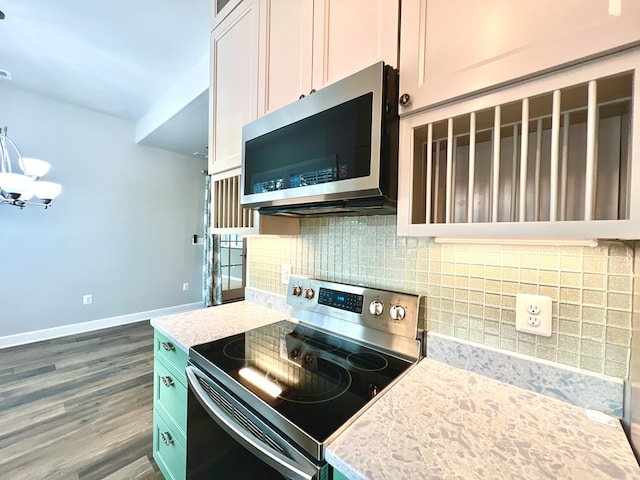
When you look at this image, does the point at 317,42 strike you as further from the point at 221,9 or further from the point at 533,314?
the point at 533,314

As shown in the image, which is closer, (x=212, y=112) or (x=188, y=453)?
(x=188, y=453)

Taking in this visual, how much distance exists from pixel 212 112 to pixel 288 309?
119 cm

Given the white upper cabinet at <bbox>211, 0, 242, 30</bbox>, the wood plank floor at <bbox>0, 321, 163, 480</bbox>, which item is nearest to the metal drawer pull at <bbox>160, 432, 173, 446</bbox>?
the wood plank floor at <bbox>0, 321, 163, 480</bbox>

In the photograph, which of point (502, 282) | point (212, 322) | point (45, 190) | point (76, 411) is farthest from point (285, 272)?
point (45, 190)

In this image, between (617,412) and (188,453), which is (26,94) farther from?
(617,412)

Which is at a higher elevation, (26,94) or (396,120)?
(26,94)

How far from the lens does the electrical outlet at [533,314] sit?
0.79 m

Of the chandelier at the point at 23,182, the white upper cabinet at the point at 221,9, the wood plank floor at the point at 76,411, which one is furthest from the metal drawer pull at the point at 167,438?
the chandelier at the point at 23,182

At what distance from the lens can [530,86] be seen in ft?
2.02

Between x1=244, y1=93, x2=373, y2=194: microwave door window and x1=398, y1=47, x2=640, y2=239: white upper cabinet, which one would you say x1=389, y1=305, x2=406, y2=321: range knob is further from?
x1=244, y1=93, x2=373, y2=194: microwave door window

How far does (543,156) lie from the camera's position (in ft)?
2.71

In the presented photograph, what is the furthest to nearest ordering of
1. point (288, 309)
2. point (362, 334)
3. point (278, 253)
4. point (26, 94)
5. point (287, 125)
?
point (26, 94)
point (278, 253)
point (288, 309)
point (362, 334)
point (287, 125)

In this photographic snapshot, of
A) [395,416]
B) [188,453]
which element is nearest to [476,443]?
[395,416]

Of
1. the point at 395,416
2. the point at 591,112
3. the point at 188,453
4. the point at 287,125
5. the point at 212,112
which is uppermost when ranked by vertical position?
the point at 212,112
